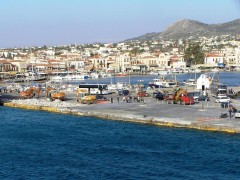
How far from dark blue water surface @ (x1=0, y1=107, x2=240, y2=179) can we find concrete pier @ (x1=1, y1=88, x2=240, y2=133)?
64 cm

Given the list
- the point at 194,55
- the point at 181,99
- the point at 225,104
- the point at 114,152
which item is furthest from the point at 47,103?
the point at 194,55

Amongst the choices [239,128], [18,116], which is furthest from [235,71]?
[239,128]

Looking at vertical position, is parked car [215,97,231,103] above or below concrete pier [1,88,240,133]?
above

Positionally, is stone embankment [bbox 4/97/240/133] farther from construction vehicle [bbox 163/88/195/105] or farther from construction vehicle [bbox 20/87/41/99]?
construction vehicle [bbox 20/87/41/99]

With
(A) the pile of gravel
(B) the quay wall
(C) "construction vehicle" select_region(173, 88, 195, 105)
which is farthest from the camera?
(A) the pile of gravel

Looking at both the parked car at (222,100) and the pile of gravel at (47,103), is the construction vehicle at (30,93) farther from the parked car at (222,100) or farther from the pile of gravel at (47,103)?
the parked car at (222,100)

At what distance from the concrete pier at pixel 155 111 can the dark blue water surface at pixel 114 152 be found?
0.64 m

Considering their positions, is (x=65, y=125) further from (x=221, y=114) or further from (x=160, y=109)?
(x=221, y=114)

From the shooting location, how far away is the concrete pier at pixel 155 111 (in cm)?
2334

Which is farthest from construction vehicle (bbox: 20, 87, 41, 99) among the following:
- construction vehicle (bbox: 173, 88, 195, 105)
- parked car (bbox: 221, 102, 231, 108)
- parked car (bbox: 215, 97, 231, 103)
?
parked car (bbox: 221, 102, 231, 108)

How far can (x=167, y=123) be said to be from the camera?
80.3 ft

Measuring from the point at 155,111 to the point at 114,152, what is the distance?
9.26 metres

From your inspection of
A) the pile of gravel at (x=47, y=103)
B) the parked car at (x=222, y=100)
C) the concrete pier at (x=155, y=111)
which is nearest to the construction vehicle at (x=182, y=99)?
the concrete pier at (x=155, y=111)

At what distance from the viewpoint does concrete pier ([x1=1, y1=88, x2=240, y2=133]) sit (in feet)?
76.6
